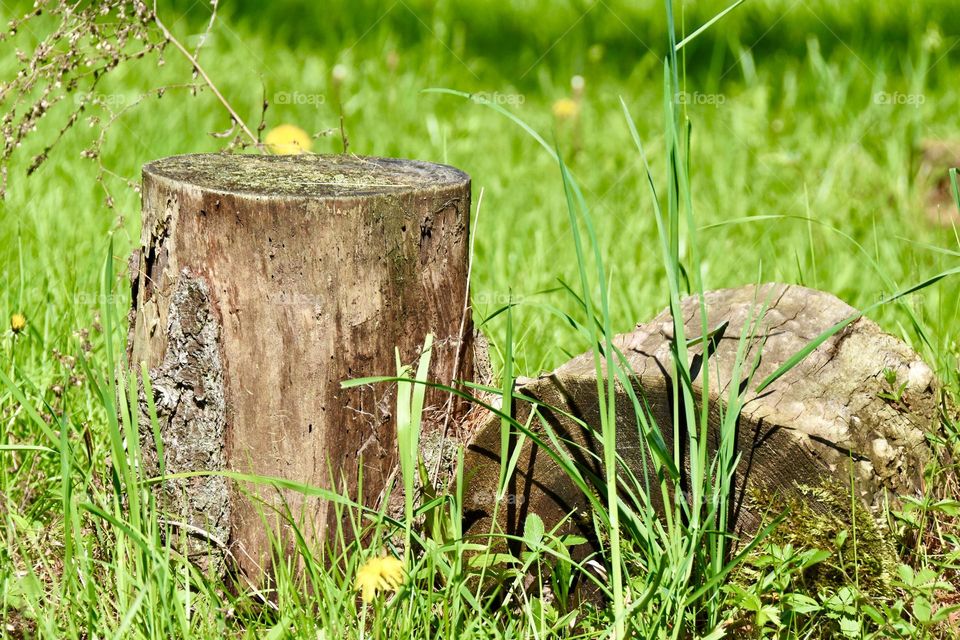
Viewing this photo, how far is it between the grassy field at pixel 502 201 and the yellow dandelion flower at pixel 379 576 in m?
0.04

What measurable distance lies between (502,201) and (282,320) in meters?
2.76

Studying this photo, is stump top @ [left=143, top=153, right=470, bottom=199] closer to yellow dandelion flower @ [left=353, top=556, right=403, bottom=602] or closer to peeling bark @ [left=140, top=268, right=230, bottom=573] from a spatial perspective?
peeling bark @ [left=140, top=268, right=230, bottom=573]

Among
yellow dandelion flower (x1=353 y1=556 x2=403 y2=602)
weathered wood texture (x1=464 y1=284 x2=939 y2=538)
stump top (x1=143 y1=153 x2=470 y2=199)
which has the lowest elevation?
yellow dandelion flower (x1=353 y1=556 x2=403 y2=602)

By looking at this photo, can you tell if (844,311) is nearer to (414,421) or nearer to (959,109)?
(414,421)

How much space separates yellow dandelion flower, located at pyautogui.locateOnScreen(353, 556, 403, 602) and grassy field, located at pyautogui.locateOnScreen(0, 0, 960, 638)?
41 millimetres

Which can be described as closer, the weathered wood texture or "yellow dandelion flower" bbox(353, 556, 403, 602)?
"yellow dandelion flower" bbox(353, 556, 403, 602)

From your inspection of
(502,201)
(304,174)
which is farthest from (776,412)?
(502,201)

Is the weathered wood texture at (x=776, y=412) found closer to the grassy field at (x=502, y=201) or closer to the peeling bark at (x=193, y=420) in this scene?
the grassy field at (x=502, y=201)

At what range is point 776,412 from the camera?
Answer: 6.45ft

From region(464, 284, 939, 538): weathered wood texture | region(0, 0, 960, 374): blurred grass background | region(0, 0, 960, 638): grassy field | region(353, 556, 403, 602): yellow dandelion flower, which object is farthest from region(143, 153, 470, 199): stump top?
region(0, 0, 960, 374): blurred grass background

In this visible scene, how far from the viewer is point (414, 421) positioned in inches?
73.0

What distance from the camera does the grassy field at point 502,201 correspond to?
194 cm

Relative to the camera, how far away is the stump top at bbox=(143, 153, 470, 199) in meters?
1.99

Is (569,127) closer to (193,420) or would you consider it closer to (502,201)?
(502,201)
